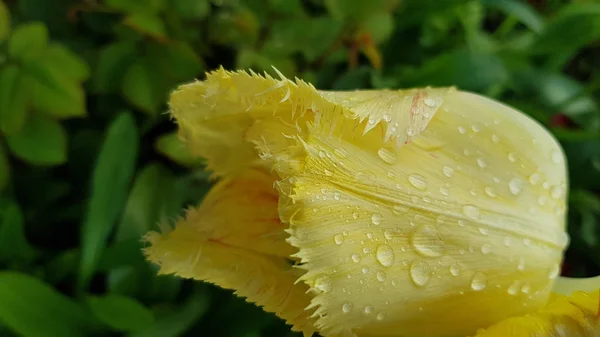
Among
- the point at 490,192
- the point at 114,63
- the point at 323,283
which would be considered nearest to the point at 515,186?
the point at 490,192

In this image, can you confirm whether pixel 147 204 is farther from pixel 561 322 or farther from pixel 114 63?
pixel 561 322

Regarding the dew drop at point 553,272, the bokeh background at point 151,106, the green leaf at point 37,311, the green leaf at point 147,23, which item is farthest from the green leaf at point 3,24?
the dew drop at point 553,272

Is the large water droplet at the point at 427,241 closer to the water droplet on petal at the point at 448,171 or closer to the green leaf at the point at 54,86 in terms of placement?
the water droplet on petal at the point at 448,171

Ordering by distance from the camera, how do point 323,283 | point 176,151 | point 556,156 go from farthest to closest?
point 176,151 → point 556,156 → point 323,283

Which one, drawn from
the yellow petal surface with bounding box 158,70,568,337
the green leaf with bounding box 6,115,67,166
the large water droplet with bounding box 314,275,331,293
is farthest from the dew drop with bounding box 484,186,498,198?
the green leaf with bounding box 6,115,67,166

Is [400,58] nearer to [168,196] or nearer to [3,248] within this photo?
[168,196]

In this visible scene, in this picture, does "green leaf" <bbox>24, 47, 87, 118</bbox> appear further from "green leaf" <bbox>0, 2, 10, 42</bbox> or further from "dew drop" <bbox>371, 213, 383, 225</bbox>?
"dew drop" <bbox>371, 213, 383, 225</bbox>
